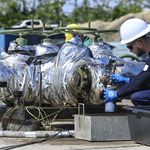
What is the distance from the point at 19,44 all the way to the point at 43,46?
A: 0.52m

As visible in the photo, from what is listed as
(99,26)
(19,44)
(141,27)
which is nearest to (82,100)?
(141,27)

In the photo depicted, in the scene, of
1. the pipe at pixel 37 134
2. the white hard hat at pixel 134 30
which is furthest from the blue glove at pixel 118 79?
the pipe at pixel 37 134

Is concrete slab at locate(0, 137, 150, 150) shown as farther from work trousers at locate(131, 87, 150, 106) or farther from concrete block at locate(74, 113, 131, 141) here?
work trousers at locate(131, 87, 150, 106)

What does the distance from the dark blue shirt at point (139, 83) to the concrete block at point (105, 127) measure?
288mm

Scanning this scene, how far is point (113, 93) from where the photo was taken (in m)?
3.65

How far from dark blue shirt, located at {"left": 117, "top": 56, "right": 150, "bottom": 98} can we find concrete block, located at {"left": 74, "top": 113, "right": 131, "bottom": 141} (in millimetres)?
288

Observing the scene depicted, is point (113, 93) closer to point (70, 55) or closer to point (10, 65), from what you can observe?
point (70, 55)

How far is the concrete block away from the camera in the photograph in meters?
3.52

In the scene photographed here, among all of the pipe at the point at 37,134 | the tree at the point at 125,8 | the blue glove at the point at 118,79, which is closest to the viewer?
the blue glove at the point at 118,79

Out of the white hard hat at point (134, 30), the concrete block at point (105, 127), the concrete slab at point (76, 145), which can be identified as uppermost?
the white hard hat at point (134, 30)

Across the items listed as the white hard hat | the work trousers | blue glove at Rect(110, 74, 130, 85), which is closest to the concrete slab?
the work trousers

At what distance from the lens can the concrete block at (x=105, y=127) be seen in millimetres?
3520

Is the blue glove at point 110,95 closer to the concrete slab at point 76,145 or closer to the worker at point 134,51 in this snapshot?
the worker at point 134,51

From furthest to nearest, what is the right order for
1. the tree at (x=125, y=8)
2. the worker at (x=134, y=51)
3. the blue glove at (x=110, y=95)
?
the tree at (x=125, y=8)
the blue glove at (x=110, y=95)
the worker at (x=134, y=51)
